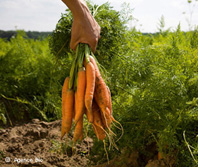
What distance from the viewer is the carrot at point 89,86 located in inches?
67.7

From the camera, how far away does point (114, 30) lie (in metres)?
2.35

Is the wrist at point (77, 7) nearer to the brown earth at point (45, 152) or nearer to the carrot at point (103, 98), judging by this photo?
the carrot at point (103, 98)

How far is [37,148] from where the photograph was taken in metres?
3.21

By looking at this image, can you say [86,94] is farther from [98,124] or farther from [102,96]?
[98,124]

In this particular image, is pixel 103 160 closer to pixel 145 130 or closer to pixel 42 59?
pixel 145 130

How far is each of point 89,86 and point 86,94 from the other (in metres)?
0.06

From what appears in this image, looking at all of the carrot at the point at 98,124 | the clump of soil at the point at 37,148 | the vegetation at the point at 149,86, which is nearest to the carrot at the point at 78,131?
the carrot at the point at 98,124

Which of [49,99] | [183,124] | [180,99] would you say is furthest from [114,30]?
[49,99]

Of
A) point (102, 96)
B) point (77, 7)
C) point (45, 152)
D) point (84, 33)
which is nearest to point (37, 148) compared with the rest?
point (45, 152)

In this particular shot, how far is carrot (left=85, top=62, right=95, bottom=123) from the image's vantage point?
5.65 feet

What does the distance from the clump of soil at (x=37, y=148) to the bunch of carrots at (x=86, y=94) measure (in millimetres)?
777

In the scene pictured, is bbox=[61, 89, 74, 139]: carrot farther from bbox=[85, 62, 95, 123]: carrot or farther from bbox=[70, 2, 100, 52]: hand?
bbox=[70, 2, 100, 52]: hand

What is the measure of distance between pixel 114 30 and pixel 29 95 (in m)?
2.64

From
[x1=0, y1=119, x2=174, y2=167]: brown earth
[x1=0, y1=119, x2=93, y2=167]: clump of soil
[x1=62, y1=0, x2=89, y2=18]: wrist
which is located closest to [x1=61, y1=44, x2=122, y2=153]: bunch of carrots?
[x1=62, y1=0, x2=89, y2=18]: wrist
